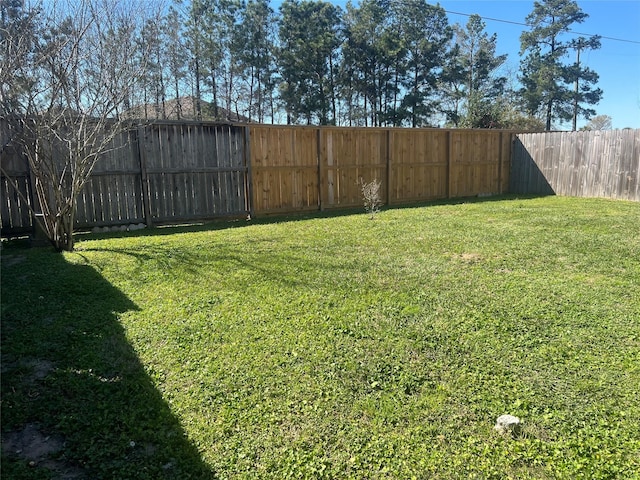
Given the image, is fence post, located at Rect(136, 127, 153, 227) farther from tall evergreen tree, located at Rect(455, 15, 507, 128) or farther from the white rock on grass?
tall evergreen tree, located at Rect(455, 15, 507, 128)

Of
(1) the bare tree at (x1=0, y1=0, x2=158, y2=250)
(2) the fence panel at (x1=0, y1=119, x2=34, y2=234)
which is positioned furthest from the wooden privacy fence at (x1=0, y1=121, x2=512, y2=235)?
(1) the bare tree at (x1=0, y1=0, x2=158, y2=250)

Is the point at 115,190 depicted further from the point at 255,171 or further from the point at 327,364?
the point at 327,364

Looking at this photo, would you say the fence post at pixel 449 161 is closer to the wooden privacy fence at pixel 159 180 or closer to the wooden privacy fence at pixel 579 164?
the wooden privacy fence at pixel 579 164

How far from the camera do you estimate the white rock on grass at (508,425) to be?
2.01 m

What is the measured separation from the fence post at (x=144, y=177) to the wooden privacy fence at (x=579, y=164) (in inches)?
382

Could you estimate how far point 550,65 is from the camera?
22422mm

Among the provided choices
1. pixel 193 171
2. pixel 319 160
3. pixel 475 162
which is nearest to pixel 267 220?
pixel 193 171

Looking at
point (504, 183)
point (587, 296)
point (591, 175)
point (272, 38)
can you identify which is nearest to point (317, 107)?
point (272, 38)

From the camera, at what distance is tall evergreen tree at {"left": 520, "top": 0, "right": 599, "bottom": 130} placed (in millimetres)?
22016

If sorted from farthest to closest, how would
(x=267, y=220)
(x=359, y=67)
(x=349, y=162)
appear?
1. (x=359, y=67)
2. (x=349, y=162)
3. (x=267, y=220)

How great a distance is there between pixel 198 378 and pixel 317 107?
62.2 ft

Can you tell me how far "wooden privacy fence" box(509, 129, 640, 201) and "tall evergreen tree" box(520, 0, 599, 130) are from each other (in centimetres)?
1254

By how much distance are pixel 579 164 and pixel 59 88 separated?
36.7 feet

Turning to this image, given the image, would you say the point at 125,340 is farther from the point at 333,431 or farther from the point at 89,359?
the point at 333,431
